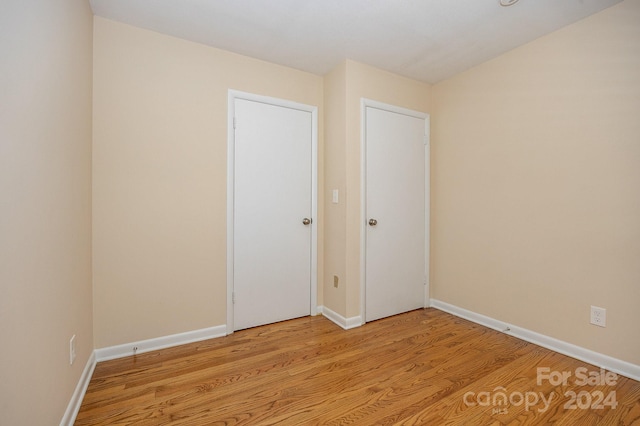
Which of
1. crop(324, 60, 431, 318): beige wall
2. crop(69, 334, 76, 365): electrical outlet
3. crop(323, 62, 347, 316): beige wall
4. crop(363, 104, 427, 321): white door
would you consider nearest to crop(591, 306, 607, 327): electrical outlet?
crop(363, 104, 427, 321): white door

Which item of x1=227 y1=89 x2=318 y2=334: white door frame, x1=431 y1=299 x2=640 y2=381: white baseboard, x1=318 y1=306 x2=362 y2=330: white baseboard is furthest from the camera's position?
x1=318 y1=306 x2=362 y2=330: white baseboard

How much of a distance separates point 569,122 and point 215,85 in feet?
9.13

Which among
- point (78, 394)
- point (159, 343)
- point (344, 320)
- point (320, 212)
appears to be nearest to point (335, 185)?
point (320, 212)

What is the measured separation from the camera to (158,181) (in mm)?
2164

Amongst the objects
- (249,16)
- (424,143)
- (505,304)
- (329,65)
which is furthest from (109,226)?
(505,304)

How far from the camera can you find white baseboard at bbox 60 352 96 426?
1.38 m

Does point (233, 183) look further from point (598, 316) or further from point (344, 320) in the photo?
point (598, 316)

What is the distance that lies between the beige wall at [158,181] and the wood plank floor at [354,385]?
34 centimetres

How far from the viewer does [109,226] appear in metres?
2.01

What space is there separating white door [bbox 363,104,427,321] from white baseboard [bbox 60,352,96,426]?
2115 millimetres

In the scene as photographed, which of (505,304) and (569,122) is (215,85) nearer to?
(569,122)

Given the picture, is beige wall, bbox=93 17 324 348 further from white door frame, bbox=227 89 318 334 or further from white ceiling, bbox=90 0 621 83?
white ceiling, bbox=90 0 621 83

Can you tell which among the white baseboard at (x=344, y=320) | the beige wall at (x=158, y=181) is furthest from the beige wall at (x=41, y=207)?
the white baseboard at (x=344, y=320)

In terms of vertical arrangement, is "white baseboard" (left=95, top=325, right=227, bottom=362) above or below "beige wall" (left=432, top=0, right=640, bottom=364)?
below
